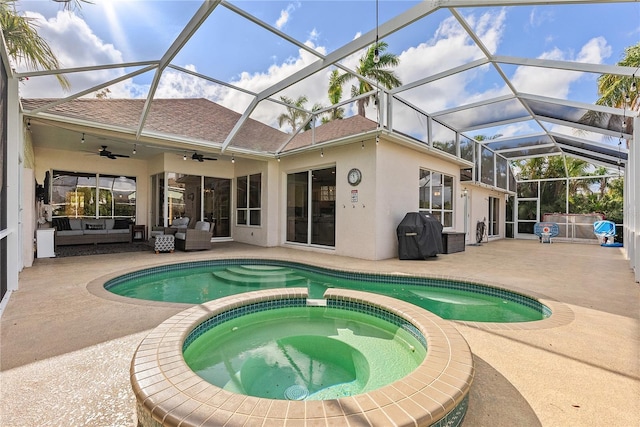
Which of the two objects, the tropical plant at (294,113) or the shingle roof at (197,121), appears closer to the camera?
the shingle roof at (197,121)

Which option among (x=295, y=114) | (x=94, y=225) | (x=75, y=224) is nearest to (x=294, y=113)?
(x=295, y=114)

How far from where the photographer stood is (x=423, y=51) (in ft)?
19.0

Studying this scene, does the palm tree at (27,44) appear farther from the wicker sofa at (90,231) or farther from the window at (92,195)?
the window at (92,195)

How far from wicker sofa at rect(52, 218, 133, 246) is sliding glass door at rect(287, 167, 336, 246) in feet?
19.2

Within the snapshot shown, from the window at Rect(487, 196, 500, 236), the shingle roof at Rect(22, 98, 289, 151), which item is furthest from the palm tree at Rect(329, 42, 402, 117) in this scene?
the window at Rect(487, 196, 500, 236)

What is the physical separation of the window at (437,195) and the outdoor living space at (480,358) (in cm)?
440

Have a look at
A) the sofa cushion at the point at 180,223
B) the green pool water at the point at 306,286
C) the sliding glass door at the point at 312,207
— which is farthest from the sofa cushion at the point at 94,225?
the sliding glass door at the point at 312,207

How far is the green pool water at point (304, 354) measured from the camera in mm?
2373

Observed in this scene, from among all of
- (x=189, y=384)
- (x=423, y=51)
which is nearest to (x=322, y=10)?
(x=423, y=51)

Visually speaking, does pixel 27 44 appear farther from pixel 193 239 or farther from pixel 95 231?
pixel 95 231

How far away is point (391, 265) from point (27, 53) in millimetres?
7928

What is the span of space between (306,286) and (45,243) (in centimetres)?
683

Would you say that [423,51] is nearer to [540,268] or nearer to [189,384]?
[540,268]

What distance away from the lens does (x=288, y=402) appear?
5.14 feet
